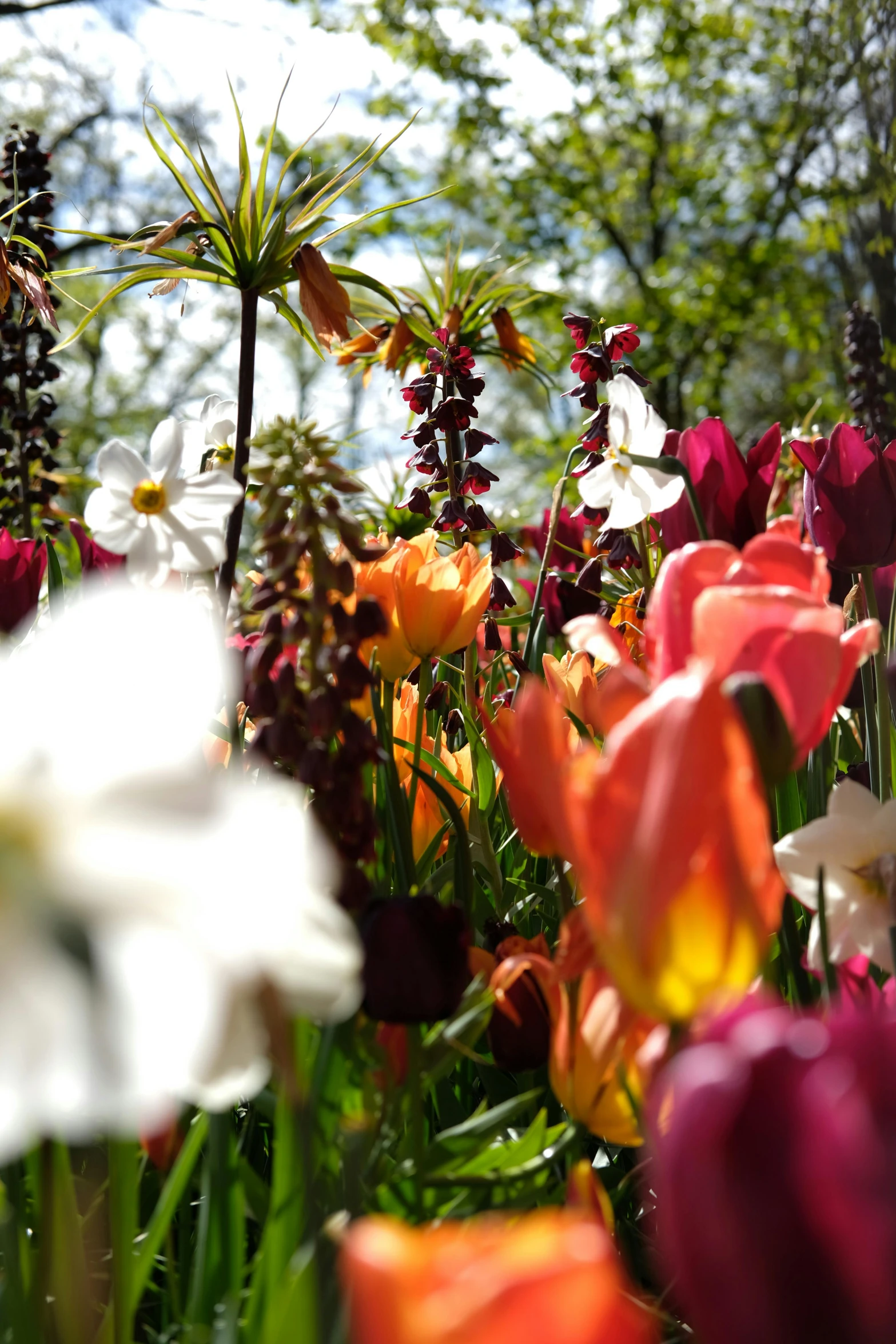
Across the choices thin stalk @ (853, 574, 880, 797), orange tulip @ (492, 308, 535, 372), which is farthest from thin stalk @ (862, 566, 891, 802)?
orange tulip @ (492, 308, 535, 372)

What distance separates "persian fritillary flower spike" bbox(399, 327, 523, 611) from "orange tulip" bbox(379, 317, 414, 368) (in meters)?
0.16

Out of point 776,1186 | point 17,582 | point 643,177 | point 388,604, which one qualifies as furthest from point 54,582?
point 643,177

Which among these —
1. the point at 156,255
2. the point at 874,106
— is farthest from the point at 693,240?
the point at 156,255

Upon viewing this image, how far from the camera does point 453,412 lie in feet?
3.71

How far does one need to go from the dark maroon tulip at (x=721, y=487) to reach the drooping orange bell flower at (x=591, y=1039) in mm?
406

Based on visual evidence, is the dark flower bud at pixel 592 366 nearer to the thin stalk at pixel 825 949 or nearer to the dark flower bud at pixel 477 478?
the dark flower bud at pixel 477 478

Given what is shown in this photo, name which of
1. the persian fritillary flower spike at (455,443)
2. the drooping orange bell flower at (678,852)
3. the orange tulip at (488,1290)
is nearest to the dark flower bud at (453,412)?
the persian fritillary flower spike at (455,443)

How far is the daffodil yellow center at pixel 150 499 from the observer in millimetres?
622

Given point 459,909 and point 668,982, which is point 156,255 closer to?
point 459,909

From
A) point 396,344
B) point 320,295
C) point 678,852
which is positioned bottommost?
point 678,852

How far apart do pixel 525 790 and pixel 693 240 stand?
1219 cm

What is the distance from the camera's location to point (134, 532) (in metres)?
0.61

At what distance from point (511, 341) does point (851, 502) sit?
99cm

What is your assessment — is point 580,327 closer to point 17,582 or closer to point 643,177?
point 17,582
